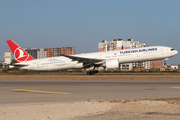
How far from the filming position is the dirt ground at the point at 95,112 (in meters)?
7.58

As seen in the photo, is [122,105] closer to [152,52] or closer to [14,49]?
[152,52]

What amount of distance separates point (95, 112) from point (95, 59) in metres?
27.9

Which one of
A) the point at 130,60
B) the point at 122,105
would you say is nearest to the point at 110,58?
the point at 130,60

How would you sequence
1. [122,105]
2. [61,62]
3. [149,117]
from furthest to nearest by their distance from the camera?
[61,62]
[122,105]
[149,117]

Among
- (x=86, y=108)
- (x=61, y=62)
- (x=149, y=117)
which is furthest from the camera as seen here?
(x=61, y=62)

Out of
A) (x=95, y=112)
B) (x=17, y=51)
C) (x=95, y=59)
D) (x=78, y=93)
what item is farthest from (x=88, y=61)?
(x=95, y=112)

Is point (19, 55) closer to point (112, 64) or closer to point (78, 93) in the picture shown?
point (112, 64)

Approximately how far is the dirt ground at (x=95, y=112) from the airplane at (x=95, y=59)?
26041 mm

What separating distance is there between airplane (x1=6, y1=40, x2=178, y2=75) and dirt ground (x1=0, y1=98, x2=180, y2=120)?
26041 millimetres

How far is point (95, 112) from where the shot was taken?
8484 mm

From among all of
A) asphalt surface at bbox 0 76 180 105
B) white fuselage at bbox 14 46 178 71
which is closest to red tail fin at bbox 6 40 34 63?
white fuselage at bbox 14 46 178 71

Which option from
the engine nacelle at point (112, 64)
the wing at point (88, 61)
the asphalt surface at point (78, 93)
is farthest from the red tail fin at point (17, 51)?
the asphalt surface at point (78, 93)

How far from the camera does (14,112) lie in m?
8.40

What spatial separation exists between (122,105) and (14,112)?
15.1ft
